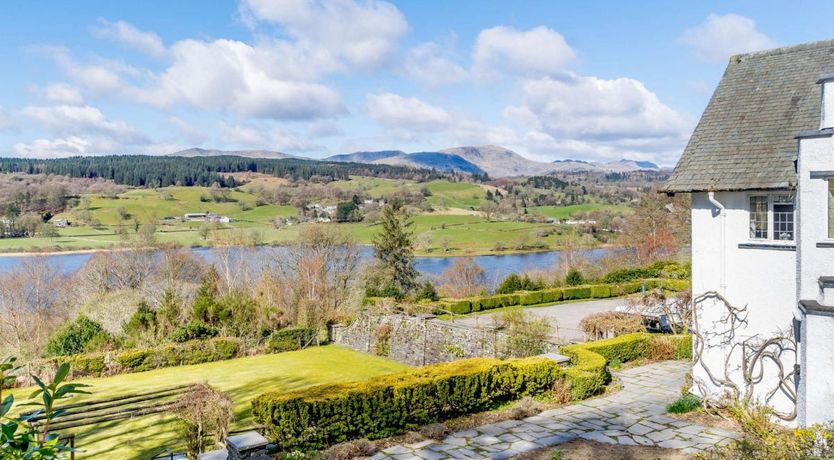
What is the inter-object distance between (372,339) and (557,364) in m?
11.9

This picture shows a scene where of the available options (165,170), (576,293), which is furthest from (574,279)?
(165,170)

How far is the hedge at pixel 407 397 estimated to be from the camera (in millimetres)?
9453

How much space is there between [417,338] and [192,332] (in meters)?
9.30

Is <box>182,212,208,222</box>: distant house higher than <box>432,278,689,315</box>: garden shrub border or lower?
higher

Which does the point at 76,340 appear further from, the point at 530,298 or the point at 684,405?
the point at 684,405

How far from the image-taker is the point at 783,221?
31.5 ft

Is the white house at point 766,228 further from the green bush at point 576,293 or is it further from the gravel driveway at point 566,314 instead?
the green bush at point 576,293

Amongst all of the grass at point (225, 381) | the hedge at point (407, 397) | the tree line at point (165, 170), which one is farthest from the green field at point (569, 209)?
the hedge at point (407, 397)

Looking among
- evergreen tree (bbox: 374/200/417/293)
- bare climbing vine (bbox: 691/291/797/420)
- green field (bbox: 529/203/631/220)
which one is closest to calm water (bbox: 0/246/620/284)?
evergreen tree (bbox: 374/200/417/293)

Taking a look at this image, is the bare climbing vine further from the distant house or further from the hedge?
the distant house

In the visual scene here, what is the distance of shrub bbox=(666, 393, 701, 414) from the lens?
1052 cm

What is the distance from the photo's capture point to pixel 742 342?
32.9 ft

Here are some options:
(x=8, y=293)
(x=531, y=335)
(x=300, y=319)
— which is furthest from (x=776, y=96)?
(x=8, y=293)

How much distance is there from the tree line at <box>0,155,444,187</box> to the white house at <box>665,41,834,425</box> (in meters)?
81.1
